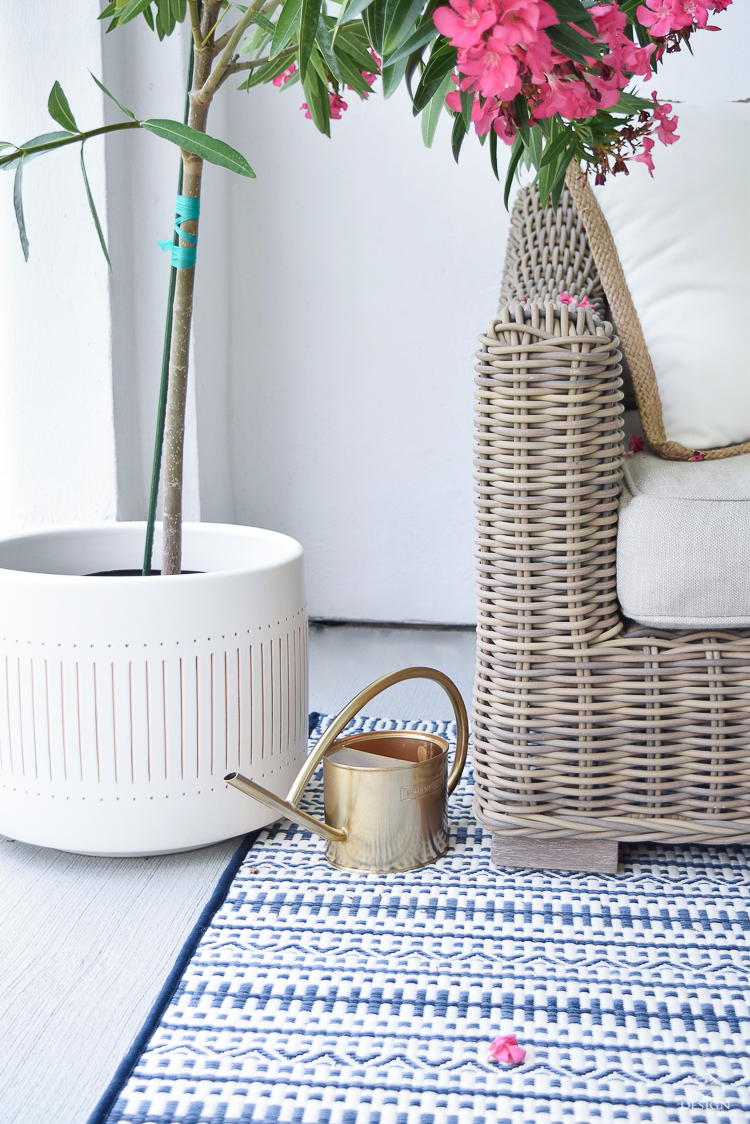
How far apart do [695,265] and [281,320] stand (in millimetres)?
940

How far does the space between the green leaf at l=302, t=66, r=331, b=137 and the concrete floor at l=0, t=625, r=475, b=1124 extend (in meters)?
0.81

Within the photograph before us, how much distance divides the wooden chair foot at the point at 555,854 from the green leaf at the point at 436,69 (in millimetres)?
749

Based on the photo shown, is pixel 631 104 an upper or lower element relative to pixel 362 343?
upper

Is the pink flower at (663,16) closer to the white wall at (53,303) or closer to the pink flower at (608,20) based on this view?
the pink flower at (608,20)

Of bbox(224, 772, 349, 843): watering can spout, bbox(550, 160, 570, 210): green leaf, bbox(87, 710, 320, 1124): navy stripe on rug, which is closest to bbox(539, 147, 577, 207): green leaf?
bbox(550, 160, 570, 210): green leaf

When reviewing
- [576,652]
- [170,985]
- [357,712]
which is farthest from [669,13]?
[170,985]

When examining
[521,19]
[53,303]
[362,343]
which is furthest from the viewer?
[362,343]

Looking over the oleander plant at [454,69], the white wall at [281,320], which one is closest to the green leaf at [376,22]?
the oleander plant at [454,69]

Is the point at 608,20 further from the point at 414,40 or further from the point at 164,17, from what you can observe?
the point at 164,17

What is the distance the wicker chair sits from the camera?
991mm

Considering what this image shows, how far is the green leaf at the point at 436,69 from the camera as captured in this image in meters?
0.69

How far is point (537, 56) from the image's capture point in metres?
0.60

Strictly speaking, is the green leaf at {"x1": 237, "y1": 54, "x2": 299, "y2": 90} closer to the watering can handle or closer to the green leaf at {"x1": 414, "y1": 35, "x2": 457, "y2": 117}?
the green leaf at {"x1": 414, "y1": 35, "x2": 457, "y2": 117}

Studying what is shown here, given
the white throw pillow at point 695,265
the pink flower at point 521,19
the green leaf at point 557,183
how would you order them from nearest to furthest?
the pink flower at point 521,19, the green leaf at point 557,183, the white throw pillow at point 695,265
